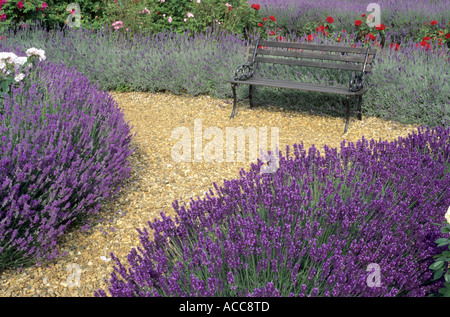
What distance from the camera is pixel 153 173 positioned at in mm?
3943

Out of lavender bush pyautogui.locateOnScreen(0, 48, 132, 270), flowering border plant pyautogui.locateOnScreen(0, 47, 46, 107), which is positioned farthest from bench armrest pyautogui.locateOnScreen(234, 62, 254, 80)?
flowering border plant pyautogui.locateOnScreen(0, 47, 46, 107)

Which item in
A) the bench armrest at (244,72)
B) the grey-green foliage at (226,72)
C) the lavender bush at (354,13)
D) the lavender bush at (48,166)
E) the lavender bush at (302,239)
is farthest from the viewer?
the lavender bush at (354,13)

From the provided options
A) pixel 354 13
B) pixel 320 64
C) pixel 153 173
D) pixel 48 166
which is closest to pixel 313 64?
pixel 320 64

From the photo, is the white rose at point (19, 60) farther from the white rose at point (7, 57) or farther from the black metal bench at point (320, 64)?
the black metal bench at point (320, 64)

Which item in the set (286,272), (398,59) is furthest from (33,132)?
(398,59)

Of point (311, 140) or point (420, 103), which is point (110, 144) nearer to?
point (311, 140)

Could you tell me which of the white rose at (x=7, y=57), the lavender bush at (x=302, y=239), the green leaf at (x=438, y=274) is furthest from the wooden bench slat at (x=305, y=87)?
the green leaf at (x=438, y=274)

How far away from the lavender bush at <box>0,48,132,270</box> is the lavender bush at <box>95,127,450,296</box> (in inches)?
30.3

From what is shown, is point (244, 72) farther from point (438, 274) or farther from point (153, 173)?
point (438, 274)

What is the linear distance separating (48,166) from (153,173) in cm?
137

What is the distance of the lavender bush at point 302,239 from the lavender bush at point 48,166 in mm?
771

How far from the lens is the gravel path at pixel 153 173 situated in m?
2.61

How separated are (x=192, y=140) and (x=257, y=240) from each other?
2764 mm
